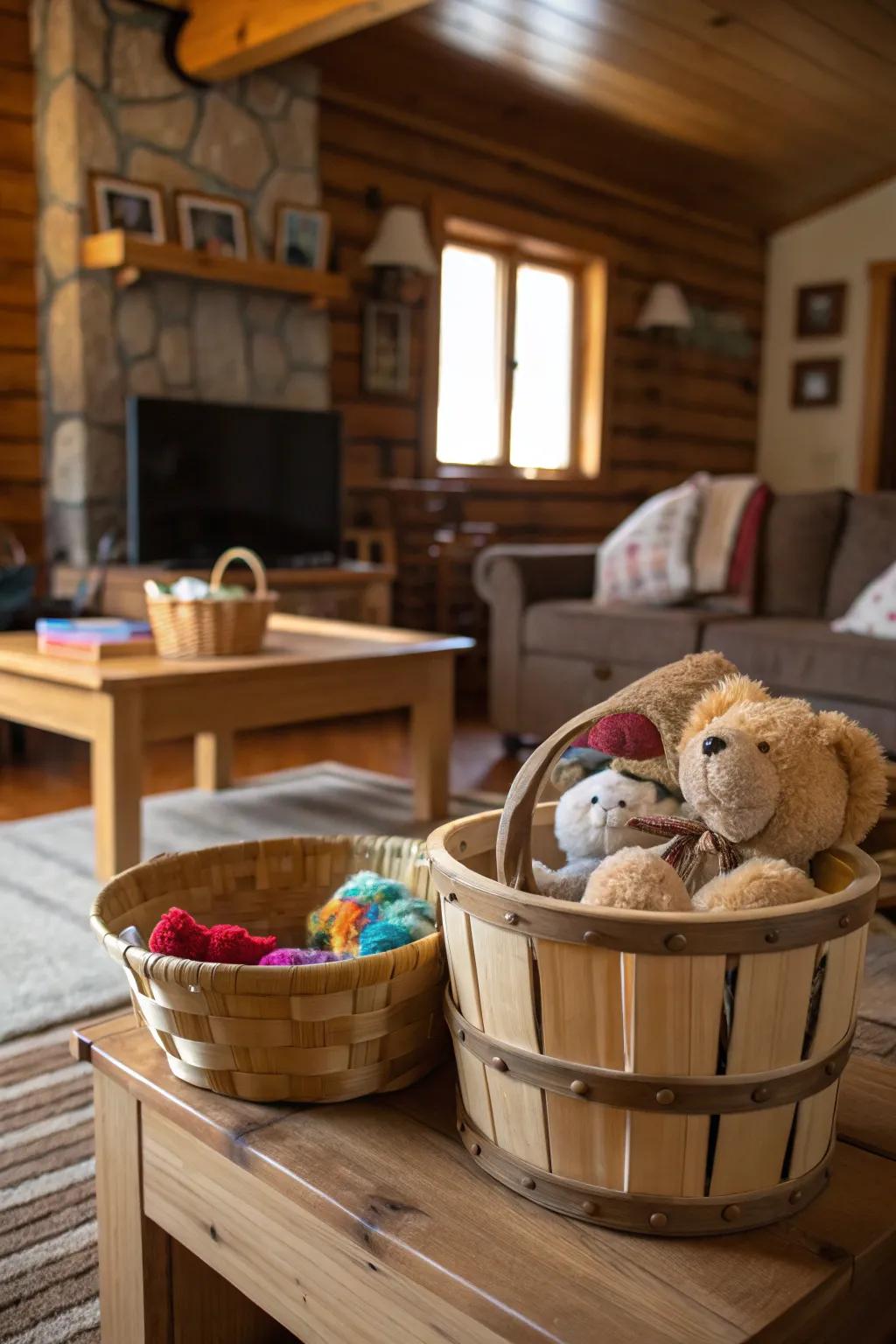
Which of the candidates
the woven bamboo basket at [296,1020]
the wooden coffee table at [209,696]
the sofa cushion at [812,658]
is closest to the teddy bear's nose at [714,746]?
the woven bamboo basket at [296,1020]

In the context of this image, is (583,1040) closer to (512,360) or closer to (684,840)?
→ (684,840)

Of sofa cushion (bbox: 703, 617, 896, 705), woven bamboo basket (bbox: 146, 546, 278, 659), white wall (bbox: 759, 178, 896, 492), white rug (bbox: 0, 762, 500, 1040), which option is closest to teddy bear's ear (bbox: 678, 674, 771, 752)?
white rug (bbox: 0, 762, 500, 1040)

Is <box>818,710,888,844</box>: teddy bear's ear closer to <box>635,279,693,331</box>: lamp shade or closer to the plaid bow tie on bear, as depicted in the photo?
the plaid bow tie on bear

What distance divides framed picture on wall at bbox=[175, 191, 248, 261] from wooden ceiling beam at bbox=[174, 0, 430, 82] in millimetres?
A: 406

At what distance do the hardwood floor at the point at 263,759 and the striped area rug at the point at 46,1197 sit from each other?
1.44 meters

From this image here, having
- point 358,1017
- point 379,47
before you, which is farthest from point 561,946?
point 379,47

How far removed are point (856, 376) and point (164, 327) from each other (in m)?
4.03

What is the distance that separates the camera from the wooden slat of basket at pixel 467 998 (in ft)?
2.39

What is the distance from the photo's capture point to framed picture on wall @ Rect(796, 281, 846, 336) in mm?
6531

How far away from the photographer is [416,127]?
491 centimetres

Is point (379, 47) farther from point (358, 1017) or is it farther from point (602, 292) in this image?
point (358, 1017)

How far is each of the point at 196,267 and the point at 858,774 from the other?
3754 millimetres

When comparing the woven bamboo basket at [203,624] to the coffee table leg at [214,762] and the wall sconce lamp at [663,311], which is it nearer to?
the coffee table leg at [214,762]

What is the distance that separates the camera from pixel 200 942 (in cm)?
92
